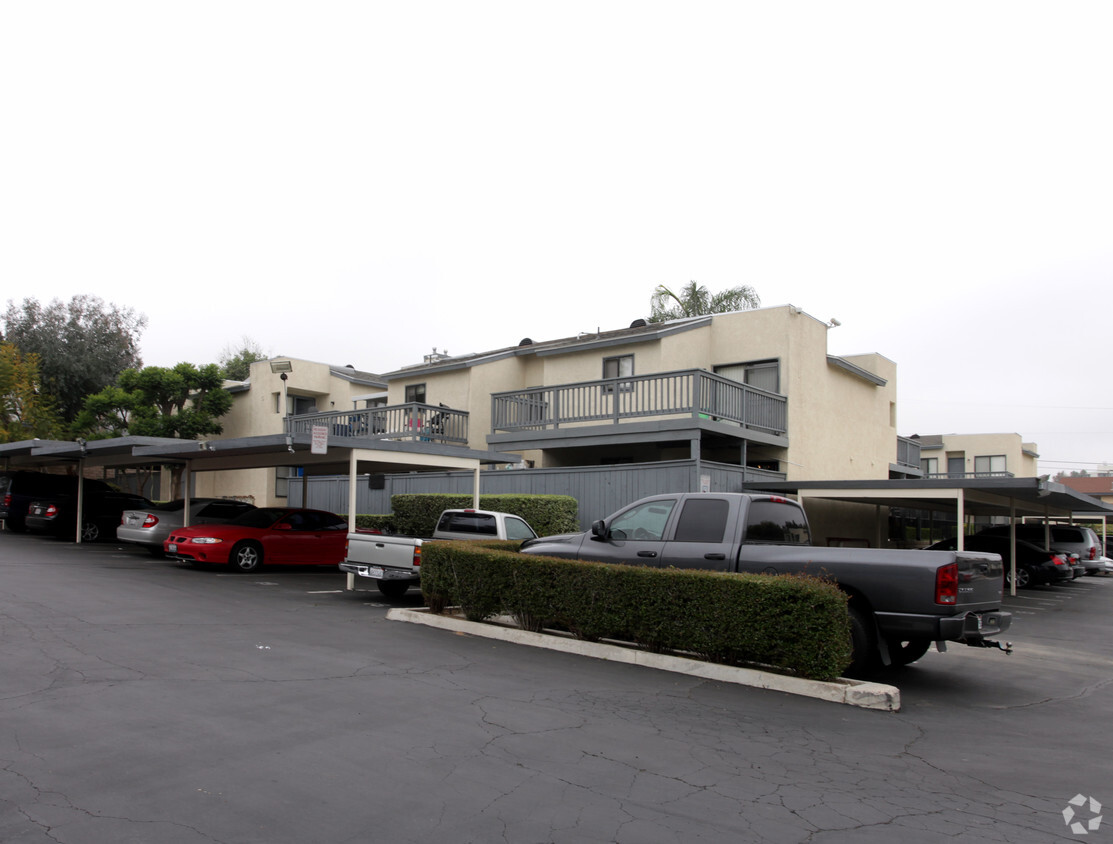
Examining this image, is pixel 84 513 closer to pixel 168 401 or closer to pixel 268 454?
pixel 268 454

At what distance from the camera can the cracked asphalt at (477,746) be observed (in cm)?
450

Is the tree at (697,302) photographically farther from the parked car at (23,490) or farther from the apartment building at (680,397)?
the parked car at (23,490)

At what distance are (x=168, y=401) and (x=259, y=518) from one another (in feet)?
57.4

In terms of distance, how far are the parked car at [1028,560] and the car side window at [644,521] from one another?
1679 cm

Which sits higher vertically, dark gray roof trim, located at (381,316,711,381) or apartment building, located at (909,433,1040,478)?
dark gray roof trim, located at (381,316,711,381)

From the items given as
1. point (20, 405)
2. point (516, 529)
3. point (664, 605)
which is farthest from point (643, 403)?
point (20, 405)

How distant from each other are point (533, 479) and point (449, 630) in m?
10.4

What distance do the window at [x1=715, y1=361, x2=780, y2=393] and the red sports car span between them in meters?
11.0

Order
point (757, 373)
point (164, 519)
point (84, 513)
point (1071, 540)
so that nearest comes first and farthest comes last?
1. point (164, 519)
2. point (757, 373)
3. point (84, 513)
4. point (1071, 540)

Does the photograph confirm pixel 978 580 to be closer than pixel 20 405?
Yes

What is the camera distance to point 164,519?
64.7 feet

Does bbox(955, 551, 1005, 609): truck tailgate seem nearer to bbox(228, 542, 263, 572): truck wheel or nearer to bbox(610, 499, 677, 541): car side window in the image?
bbox(610, 499, 677, 541): car side window

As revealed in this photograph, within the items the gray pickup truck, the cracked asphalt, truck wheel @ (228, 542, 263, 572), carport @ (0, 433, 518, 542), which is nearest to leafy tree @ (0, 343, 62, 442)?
carport @ (0, 433, 518, 542)

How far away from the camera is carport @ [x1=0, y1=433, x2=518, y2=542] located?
50.7 ft
